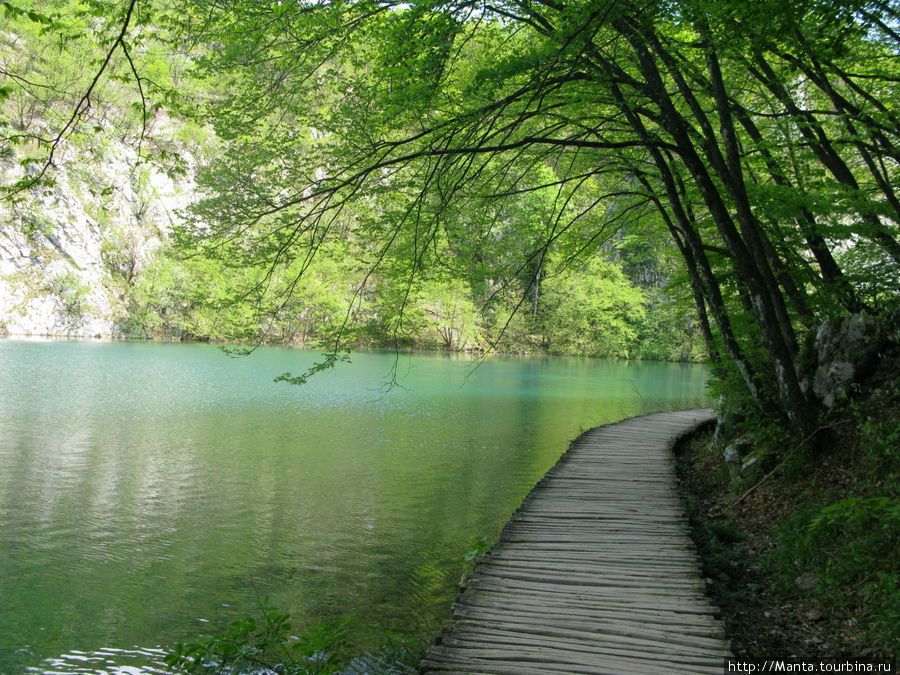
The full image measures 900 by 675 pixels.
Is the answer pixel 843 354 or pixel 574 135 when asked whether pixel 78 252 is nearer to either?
pixel 574 135

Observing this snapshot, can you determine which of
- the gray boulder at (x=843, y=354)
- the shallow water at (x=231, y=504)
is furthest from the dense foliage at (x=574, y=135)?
the shallow water at (x=231, y=504)

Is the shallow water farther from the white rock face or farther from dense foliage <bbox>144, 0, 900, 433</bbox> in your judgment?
the white rock face

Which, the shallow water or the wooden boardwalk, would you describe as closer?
the wooden boardwalk

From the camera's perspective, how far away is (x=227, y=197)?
19.2 feet

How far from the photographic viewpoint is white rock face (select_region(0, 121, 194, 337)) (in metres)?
37.8

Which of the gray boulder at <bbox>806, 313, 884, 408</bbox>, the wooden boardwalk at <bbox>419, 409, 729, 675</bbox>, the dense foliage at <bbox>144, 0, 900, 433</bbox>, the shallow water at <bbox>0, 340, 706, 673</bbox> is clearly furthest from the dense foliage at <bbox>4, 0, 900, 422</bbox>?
the shallow water at <bbox>0, 340, 706, 673</bbox>

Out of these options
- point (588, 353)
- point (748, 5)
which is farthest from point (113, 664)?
point (588, 353)

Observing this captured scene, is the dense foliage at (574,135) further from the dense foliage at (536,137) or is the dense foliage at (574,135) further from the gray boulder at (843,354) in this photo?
the gray boulder at (843,354)

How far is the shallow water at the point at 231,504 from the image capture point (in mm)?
4629

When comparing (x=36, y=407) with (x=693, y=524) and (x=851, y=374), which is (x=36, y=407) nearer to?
(x=693, y=524)

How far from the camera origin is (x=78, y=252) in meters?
41.6

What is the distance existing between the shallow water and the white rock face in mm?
25307

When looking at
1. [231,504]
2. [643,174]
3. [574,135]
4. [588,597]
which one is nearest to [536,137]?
[574,135]

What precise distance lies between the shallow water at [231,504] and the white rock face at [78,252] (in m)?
25.3
